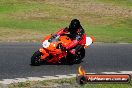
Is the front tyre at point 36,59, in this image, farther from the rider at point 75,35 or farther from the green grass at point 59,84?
the green grass at point 59,84

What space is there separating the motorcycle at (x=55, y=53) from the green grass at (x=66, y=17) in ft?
22.4

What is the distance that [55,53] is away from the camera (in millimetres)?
17625

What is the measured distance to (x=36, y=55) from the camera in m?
17.5

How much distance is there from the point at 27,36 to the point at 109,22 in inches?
388

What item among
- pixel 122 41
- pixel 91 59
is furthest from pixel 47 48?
pixel 122 41

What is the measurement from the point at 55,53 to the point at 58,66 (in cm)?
45

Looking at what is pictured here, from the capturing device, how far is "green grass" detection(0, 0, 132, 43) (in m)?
29.1

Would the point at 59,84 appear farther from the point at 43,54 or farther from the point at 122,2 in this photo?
the point at 122,2

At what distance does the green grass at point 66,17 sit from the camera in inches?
1145

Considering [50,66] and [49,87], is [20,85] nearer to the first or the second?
[49,87]

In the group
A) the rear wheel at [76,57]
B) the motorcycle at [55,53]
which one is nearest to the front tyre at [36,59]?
the motorcycle at [55,53]

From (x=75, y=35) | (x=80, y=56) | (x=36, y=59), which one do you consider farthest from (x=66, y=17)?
(x=36, y=59)

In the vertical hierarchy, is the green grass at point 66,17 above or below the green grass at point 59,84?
below

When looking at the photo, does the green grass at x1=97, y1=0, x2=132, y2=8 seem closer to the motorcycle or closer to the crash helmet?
the crash helmet
